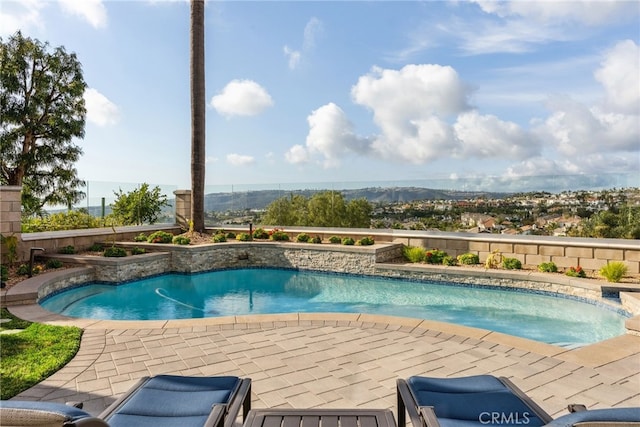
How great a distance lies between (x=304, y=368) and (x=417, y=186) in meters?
13.4

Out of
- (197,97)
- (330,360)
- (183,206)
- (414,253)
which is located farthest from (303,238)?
(330,360)

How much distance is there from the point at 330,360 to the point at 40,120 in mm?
18693

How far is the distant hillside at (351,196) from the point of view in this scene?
15.5m

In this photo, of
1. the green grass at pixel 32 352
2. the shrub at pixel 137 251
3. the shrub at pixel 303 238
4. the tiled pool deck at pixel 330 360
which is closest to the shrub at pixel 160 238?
the shrub at pixel 137 251

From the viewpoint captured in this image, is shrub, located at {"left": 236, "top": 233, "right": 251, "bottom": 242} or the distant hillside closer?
shrub, located at {"left": 236, "top": 233, "right": 251, "bottom": 242}

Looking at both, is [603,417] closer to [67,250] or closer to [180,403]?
[180,403]

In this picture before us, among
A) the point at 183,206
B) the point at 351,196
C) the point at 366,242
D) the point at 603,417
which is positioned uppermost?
the point at 351,196

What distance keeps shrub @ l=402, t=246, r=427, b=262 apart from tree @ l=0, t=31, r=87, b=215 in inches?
595

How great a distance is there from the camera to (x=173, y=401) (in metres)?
2.35

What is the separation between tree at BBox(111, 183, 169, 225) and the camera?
16.1 meters

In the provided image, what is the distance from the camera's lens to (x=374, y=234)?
13.3 metres

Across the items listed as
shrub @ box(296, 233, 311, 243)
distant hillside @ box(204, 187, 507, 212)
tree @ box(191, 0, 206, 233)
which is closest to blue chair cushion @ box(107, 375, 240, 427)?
shrub @ box(296, 233, 311, 243)

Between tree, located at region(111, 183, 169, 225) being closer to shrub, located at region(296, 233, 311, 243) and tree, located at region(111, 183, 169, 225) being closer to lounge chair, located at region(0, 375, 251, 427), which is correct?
shrub, located at region(296, 233, 311, 243)

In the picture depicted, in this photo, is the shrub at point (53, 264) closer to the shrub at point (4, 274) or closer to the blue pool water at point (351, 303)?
the blue pool water at point (351, 303)
